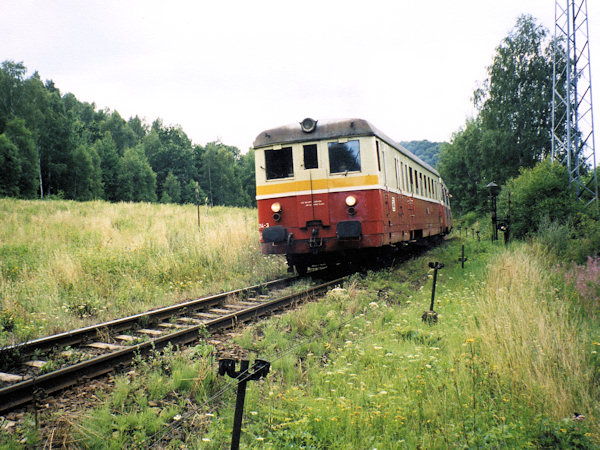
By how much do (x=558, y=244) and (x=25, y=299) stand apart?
12.7m

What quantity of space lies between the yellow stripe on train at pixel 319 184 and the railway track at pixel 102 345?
2.47 meters

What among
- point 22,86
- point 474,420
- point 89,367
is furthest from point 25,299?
point 22,86

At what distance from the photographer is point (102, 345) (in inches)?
198

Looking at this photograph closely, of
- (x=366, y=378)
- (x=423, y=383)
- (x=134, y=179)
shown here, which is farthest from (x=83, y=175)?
(x=423, y=383)

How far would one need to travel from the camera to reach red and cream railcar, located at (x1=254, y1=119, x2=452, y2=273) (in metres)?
8.66

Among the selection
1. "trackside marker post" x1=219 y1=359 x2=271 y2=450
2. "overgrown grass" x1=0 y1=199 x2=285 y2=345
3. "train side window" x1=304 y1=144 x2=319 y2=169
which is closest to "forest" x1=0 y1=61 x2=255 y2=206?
"overgrown grass" x1=0 y1=199 x2=285 y2=345

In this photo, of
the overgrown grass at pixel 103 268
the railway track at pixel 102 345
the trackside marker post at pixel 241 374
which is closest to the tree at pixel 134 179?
the overgrown grass at pixel 103 268

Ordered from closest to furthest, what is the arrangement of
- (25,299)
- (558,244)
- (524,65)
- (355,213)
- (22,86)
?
(25,299) < (355,213) < (558,244) < (524,65) < (22,86)

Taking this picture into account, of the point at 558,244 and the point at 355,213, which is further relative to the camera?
the point at 558,244

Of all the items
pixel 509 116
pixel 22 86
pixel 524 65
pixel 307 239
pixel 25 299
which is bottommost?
pixel 25 299

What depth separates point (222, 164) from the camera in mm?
67875

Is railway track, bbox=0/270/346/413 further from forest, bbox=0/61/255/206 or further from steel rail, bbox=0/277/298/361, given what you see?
forest, bbox=0/61/255/206

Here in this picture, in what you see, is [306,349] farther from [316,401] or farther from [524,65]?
[524,65]

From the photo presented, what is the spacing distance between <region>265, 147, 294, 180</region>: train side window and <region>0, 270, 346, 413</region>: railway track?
9.51 feet
